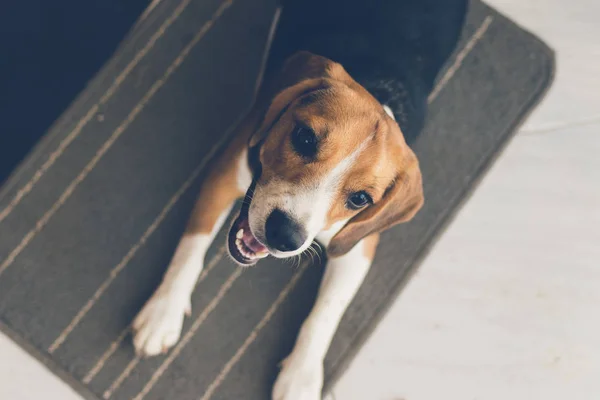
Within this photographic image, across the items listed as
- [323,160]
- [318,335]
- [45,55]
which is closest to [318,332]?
[318,335]

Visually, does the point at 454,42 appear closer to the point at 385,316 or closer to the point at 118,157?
the point at 385,316

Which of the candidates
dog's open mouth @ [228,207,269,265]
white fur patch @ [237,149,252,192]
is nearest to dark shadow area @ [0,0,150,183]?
white fur patch @ [237,149,252,192]

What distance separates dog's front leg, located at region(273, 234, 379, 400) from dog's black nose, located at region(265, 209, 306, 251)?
59cm

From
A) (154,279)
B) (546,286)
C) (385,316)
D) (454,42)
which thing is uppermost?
(454,42)

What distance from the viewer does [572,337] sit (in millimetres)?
2594

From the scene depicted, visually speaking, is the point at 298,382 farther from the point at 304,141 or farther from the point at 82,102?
the point at 82,102

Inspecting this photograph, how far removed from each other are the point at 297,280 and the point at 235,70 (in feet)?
3.28

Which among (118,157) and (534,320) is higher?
(534,320)

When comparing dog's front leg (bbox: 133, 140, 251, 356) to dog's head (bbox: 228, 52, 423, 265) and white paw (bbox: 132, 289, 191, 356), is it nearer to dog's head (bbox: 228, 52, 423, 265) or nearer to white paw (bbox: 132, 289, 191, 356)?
white paw (bbox: 132, 289, 191, 356)

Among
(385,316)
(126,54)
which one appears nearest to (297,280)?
(385,316)

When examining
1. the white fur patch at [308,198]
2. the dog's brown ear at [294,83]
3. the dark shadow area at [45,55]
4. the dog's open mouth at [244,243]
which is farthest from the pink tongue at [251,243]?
the dark shadow area at [45,55]

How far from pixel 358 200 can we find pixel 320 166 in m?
0.20

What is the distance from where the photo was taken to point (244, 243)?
2.00 m

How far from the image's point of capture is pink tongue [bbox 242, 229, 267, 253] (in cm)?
198
